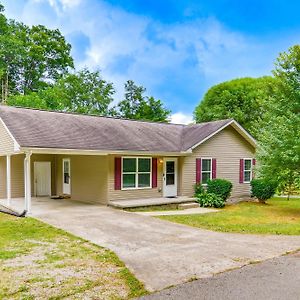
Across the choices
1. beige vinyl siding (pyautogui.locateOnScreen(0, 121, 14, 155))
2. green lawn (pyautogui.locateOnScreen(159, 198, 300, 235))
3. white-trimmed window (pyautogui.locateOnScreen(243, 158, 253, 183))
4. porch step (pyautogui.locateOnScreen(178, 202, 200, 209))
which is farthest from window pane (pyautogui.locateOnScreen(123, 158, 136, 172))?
white-trimmed window (pyautogui.locateOnScreen(243, 158, 253, 183))

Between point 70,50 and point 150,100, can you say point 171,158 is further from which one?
point 70,50

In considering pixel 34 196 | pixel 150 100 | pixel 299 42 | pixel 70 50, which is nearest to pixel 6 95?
pixel 70 50

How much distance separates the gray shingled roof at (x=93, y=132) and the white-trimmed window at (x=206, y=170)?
1.24 metres

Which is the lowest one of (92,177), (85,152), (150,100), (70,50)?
(92,177)

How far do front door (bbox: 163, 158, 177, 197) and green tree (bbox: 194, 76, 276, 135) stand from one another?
1633 cm

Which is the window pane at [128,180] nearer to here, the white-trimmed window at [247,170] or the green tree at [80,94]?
the white-trimmed window at [247,170]

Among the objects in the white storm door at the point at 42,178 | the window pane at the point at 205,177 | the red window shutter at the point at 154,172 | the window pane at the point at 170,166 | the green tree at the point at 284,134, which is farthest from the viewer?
the window pane at the point at 205,177

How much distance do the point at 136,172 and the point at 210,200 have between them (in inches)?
138

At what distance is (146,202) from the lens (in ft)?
44.3

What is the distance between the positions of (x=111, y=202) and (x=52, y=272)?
7.95 metres

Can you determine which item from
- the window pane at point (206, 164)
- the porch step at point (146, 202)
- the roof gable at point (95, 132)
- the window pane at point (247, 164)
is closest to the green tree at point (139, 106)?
the roof gable at point (95, 132)

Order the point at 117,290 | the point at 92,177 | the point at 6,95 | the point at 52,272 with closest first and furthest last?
the point at 117,290
the point at 52,272
the point at 92,177
the point at 6,95

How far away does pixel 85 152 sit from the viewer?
1243 centimetres

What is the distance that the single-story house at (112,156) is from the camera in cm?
1280
